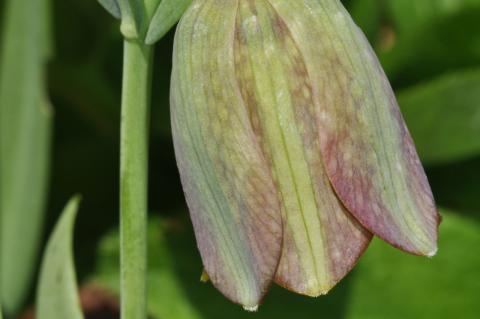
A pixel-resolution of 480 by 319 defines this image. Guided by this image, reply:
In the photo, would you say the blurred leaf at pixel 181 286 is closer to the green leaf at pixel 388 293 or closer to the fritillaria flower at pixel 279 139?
the green leaf at pixel 388 293

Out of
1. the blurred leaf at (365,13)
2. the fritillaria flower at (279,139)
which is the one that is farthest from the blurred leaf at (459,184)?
the fritillaria flower at (279,139)

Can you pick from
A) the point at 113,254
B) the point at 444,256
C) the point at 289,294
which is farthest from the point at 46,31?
the point at 444,256

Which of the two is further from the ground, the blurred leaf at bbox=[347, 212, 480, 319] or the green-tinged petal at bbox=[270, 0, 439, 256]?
the green-tinged petal at bbox=[270, 0, 439, 256]

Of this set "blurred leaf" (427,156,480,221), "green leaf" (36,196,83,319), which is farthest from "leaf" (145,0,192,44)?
"blurred leaf" (427,156,480,221)

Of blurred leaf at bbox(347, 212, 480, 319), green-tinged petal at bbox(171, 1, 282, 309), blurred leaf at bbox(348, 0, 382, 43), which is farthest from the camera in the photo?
blurred leaf at bbox(348, 0, 382, 43)

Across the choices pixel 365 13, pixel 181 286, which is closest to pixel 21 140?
pixel 181 286

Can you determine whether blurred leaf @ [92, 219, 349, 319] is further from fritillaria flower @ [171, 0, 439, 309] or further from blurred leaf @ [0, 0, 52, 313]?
fritillaria flower @ [171, 0, 439, 309]

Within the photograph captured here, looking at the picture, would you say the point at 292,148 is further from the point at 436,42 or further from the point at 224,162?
the point at 436,42
